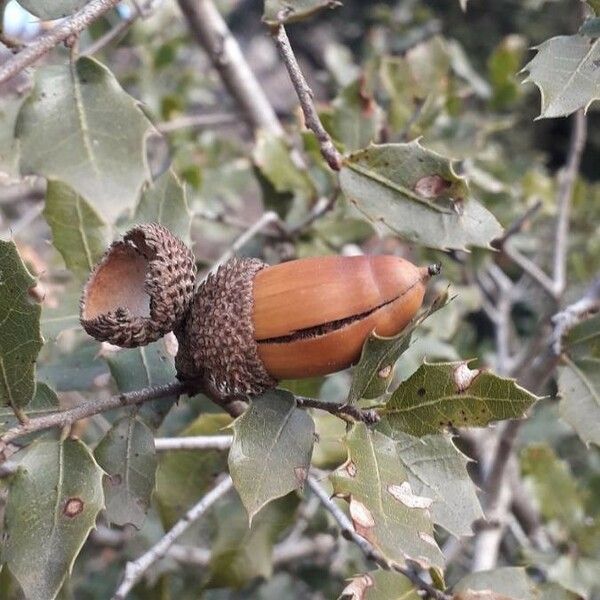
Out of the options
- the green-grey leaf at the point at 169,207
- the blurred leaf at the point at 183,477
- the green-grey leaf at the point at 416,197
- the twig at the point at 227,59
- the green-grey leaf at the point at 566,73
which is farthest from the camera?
the twig at the point at 227,59

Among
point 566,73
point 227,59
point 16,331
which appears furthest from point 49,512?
point 227,59

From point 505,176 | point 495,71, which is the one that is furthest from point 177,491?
point 495,71

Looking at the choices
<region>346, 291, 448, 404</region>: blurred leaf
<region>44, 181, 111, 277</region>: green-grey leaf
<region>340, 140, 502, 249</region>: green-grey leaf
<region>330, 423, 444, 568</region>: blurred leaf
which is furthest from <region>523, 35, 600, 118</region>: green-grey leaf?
<region>44, 181, 111, 277</region>: green-grey leaf

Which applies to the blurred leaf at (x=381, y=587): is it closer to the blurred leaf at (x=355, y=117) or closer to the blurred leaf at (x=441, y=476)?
the blurred leaf at (x=441, y=476)

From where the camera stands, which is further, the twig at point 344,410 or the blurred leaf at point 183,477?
the blurred leaf at point 183,477

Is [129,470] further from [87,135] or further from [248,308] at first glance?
[87,135]

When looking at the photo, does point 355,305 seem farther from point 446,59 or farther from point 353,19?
point 353,19

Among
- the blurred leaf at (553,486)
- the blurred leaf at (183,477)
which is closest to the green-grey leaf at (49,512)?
the blurred leaf at (183,477)

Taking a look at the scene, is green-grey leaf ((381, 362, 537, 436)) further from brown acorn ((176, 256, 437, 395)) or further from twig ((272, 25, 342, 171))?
twig ((272, 25, 342, 171))
